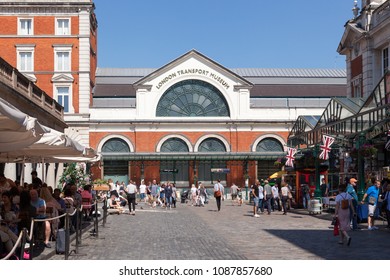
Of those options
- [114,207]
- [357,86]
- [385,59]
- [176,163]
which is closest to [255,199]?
[114,207]

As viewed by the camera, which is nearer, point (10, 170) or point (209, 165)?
point (10, 170)

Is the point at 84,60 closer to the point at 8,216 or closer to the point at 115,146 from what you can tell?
the point at 115,146

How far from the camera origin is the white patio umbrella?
9570 millimetres

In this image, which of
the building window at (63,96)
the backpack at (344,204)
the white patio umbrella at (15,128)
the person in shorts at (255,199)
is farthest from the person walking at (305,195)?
the building window at (63,96)

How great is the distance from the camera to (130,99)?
62.0 m

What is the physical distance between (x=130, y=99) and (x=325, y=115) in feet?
108

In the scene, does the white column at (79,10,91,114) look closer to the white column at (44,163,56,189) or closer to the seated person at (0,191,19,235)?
the white column at (44,163,56,189)

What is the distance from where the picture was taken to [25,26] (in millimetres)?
53812

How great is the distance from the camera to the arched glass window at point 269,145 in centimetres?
5878

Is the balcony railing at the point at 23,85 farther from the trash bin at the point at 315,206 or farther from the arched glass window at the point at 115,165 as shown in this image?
the arched glass window at the point at 115,165

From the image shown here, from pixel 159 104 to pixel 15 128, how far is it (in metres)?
48.6

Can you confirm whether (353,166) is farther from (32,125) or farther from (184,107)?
(184,107)

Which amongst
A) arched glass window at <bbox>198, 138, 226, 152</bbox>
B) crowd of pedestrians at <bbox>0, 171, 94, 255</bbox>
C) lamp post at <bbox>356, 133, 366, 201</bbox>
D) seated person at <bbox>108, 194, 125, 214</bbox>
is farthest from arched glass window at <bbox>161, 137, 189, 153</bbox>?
crowd of pedestrians at <bbox>0, 171, 94, 255</bbox>
